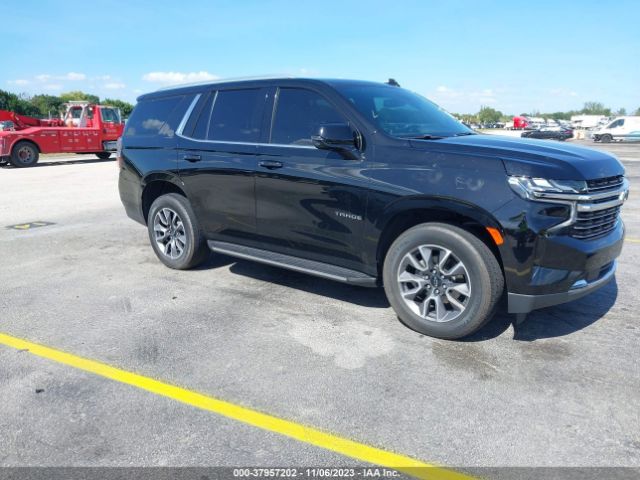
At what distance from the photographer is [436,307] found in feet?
12.8

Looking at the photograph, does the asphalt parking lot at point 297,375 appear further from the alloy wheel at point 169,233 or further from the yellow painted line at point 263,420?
the alloy wheel at point 169,233

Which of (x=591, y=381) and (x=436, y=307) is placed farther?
(x=436, y=307)

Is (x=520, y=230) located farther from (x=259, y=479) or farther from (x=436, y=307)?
(x=259, y=479)

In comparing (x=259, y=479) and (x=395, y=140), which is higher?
(x=395, y=140)

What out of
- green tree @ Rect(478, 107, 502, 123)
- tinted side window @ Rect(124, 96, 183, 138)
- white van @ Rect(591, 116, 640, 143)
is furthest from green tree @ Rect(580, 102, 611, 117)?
tinted side window @ Rect(124, 96, 183, 138)

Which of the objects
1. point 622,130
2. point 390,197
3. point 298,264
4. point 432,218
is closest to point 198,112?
point 298,264

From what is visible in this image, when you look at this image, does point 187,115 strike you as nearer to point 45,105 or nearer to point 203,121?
point 203,121

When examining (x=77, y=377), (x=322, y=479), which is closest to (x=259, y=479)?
(x=322, y=479)

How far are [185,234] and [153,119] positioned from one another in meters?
1.37

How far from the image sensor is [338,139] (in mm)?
A: 3988

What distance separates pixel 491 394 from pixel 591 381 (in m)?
0.69

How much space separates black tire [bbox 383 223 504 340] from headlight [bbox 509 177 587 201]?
1.53ft

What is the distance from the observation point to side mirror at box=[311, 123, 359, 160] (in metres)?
3.97

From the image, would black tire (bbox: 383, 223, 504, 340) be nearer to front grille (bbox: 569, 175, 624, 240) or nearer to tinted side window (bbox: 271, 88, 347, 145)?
front grille (bbox: 569, 175, 624, 240)
